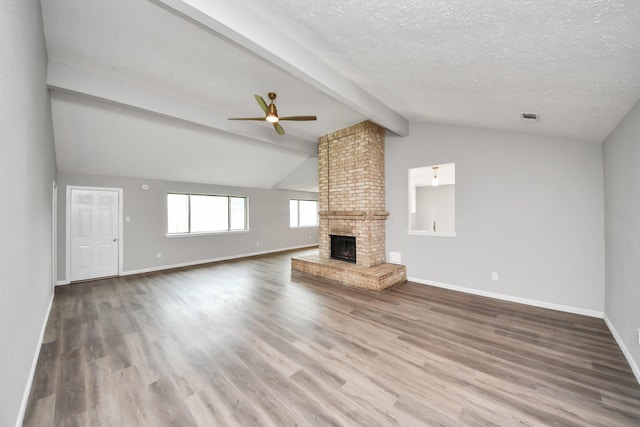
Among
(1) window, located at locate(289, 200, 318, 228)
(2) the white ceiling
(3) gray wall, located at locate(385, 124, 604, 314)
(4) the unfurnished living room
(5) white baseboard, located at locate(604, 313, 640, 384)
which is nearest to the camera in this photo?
(2) the white ceiling

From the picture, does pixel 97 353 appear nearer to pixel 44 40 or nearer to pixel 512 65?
pixel 44 40

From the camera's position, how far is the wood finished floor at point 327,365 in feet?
5.69

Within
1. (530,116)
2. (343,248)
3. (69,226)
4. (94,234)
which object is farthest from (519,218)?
(69,226)

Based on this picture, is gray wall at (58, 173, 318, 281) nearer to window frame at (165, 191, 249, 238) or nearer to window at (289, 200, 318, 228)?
window frame at (165, 191, 249, 238)

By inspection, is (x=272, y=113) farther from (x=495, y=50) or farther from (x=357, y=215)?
(x=357, y=215)

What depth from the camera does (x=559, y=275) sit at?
11.3 ft

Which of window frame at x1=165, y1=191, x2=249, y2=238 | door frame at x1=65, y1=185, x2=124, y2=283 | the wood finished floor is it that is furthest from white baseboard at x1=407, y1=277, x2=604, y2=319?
door frame at x1=65, y1=185, x2=124, y2=283

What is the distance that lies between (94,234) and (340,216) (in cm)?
517

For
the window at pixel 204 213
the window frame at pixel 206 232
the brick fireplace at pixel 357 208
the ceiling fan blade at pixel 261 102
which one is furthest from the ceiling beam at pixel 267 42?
the window at pixel 204 213

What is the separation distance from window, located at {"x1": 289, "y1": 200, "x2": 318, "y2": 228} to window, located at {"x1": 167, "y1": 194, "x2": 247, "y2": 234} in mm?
2042

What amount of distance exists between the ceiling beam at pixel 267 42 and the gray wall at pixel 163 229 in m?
5.06

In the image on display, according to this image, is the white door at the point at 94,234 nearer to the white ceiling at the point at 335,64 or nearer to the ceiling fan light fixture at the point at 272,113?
the white ceiling at the point at 335,64

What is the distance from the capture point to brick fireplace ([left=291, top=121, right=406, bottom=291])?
4.81 meters

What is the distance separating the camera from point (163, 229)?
615 cm
